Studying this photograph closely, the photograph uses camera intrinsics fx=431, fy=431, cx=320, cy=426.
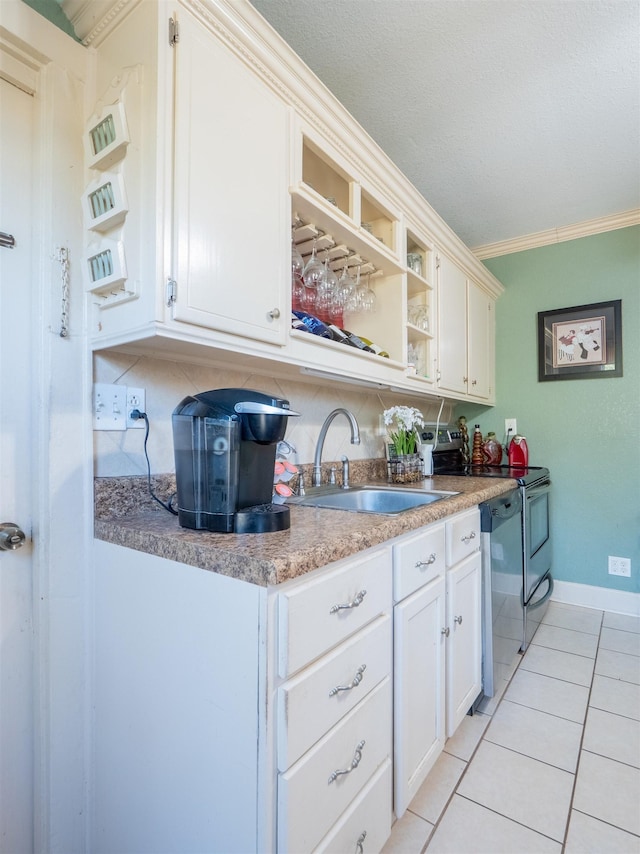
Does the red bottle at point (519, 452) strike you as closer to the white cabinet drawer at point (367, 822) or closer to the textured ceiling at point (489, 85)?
the textured ceiling at point (489, 85)

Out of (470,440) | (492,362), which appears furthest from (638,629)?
(492,362)

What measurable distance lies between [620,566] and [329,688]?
258cm

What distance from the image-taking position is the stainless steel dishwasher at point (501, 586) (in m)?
1.71

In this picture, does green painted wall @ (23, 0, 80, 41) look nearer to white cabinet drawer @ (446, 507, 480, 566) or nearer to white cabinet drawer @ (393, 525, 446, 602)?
white cabinet drawer @ (393, 525, 446, 602)

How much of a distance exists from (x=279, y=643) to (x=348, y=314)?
1534mm

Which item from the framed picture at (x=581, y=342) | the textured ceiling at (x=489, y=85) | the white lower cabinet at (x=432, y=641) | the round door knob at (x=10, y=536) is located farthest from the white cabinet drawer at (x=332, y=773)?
the framed picture at (x=581, y=342)

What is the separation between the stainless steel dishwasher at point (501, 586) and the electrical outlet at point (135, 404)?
129 centimetres

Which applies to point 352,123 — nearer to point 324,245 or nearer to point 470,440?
point 324,245

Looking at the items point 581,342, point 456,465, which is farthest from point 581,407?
point 456,465

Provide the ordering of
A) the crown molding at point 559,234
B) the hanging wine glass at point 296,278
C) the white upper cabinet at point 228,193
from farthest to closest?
the crown molding at point 559,234
the hanging wine glass at point 296,278
the white upper cabinet at point 228,193

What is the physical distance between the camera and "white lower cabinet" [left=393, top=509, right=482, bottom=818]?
1130 millimetres

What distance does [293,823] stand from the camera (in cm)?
77

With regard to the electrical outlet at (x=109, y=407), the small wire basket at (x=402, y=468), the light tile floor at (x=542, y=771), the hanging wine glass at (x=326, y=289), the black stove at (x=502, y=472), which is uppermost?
the hanging wine glass at (x=326, y=289)

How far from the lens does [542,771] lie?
1.41 meters
